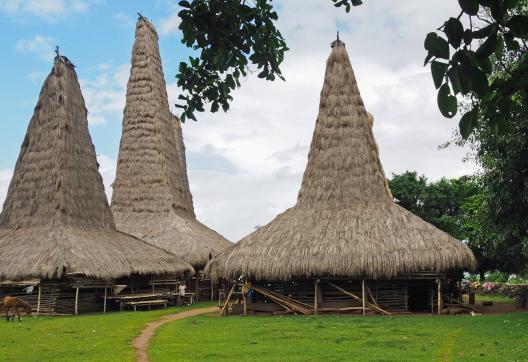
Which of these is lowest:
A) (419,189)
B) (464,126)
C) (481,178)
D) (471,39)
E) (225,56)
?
(464,126)

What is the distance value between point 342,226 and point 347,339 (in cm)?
939

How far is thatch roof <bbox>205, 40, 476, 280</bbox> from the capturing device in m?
22.6

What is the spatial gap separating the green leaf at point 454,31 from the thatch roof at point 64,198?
24.5m

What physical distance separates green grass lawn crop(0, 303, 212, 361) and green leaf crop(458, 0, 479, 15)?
35.4ft

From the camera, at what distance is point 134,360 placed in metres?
12.1

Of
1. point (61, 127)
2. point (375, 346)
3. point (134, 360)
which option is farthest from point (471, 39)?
point (61, 127)

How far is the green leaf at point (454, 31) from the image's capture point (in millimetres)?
2621

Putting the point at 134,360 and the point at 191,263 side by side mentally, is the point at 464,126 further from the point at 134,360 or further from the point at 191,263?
the point at 191,263

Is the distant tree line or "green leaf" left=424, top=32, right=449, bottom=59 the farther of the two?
the distant tree line

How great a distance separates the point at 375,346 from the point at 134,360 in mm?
Result: 4889

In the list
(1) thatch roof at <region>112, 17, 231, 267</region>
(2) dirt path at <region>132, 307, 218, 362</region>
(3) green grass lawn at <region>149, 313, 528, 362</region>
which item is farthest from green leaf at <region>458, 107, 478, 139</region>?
(1) thatch roof at <region>112, 17, 231, 267</region>

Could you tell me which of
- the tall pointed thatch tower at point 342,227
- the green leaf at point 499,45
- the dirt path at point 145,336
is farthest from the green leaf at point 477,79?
the tall pointed thatch tower at point 342,227

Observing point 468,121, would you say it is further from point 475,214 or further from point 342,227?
point 342,227

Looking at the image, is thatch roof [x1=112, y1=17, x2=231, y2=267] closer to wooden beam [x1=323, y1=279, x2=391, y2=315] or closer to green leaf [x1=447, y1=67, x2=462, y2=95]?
wooden beam [x1=323, y1=279, x2=391, y2=315]
